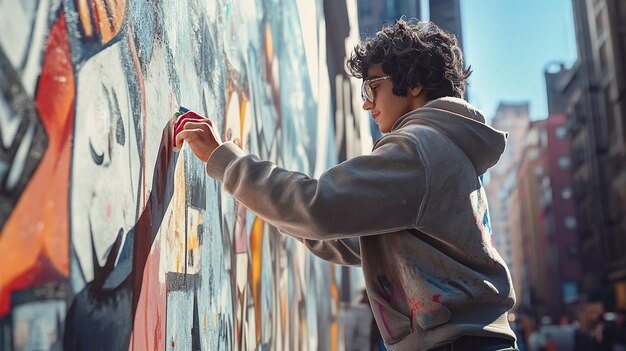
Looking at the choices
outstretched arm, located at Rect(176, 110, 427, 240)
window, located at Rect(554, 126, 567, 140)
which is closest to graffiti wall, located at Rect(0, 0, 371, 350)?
outstretched arm, located at Rect(176, 110, 427, 240)

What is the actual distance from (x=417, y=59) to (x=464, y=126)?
→ 31 centimetres

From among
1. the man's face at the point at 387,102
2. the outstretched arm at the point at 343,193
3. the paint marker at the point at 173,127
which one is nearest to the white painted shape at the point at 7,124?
the outstretched arm at the point at 343,193

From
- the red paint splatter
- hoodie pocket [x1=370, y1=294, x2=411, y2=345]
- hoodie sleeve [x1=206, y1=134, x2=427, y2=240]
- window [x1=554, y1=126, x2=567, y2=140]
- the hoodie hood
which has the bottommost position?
hoodie pocket [x1=370, y1=294, x2=411, y2=345]

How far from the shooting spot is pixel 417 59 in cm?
256

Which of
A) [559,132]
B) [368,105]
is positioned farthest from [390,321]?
[559,132]

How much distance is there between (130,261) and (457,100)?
1.13m

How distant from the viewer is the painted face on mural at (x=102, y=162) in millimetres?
1654

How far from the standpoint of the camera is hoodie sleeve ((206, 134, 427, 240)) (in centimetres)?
216

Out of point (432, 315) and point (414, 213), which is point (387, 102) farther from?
point (432, 315)

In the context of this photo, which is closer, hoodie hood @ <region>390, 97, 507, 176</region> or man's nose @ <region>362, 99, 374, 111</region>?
hoodie hood @ <region>390, 97, 507, 176</region>

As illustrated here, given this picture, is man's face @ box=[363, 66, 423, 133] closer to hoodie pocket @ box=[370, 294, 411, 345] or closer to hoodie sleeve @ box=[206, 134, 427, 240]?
hoodie sleeve @ box=[206, 134, 427, 240]

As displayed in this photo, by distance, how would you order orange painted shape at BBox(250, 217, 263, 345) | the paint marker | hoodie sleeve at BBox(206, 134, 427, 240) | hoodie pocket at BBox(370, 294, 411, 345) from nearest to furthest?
hoodie sleeve at BBox(206, 134, 427, 240)
hoodie pocket at BBox(370, 294, 411, 345)
the paint marker
orange painted shape at BBox(250, 217, 263, 345)

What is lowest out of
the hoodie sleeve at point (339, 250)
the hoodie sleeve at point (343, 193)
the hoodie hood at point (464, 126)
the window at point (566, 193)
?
the hoodie sleeve at point (339, 250)

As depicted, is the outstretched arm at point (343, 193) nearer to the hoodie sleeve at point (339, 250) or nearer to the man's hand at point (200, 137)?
the man's hand at point (200, 137)
